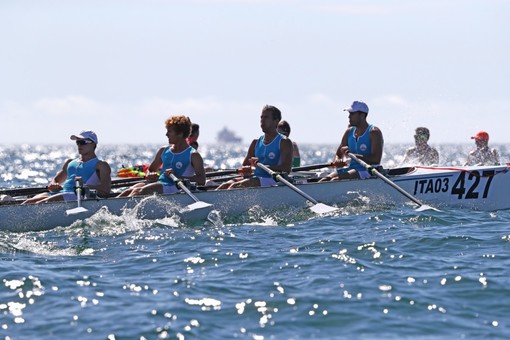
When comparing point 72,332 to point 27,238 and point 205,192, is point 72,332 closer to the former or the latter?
point 27,238

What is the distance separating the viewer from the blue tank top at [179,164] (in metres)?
12.8

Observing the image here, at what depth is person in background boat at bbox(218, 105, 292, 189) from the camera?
1336 centimetres

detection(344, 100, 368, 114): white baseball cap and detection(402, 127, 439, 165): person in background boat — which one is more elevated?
detection(344, 100, 368, 114): white baseball cap

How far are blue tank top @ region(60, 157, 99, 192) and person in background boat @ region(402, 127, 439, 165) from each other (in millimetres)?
6635

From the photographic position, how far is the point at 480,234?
11031 mm

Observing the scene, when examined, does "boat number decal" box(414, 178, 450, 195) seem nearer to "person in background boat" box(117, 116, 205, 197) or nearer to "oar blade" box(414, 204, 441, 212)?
"oar blade" box(414, 204, 441, 212)

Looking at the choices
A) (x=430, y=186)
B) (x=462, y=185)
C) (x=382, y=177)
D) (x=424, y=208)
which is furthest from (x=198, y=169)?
(x=462, y=185)

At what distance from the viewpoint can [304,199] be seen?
523 inches

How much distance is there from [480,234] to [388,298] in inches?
149

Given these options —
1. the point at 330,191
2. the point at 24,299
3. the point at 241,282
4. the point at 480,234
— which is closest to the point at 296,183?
the point at 330,191

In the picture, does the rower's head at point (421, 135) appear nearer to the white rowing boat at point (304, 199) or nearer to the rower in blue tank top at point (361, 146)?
the white rowing boat at point (304, 199)

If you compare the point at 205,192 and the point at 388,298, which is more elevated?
the point at 205,192

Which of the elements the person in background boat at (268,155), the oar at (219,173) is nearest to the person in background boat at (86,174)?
the person in background boat at (268,155)

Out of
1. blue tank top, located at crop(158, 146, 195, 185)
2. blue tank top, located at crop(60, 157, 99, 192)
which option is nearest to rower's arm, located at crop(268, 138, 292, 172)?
blue tank top, located at crop(158, 146, 195, 185)
